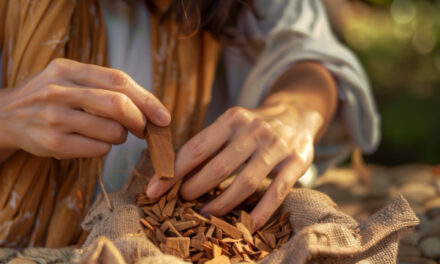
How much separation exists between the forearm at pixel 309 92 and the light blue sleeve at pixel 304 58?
23 millimetres

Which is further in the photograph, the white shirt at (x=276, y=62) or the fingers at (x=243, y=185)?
the white shirt at (x=276, y=62)

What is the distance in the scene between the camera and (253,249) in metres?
0.69

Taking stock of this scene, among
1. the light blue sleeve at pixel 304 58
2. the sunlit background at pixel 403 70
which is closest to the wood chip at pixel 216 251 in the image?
the light blue sleeve at pixel 304 58

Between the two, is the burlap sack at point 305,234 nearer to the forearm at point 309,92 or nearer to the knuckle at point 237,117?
the knuckle at point 237,117

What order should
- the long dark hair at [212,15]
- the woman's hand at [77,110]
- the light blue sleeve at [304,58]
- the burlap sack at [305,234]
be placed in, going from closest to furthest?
the burlap sack at [305,234]
the woman's hand at [77,110]
the long dark hair at [212,15]
the light blue sleeve at [304,58]

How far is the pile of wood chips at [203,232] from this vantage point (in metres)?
0.64

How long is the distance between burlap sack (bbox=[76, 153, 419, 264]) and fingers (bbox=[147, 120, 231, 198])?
5cm

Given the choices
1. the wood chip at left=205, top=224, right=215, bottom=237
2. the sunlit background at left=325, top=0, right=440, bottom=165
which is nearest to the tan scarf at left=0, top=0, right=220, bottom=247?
the wood chip at left=205, top=224, right=215, bottom=237

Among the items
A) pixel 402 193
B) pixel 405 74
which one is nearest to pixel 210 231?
pixel 402 193

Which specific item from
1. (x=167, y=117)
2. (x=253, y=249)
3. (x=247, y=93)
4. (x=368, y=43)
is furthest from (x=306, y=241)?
(x=368, y=43)

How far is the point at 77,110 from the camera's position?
67cm

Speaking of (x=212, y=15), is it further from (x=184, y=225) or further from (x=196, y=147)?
(x=184, y=225)

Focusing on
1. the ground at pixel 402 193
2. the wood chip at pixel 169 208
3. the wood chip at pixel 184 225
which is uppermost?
the wood chip at pixel 169 208

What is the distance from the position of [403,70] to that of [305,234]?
2453mm
